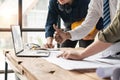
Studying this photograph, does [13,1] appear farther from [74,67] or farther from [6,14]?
[74,67]

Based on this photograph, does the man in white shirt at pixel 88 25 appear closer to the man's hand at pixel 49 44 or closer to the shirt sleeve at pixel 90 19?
the shirt sleeve at pixel 90 19

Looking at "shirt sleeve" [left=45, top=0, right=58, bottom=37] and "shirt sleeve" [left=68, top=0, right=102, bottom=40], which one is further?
"shirt sleeve" [left=45, top=0, right=58, bottom=37]

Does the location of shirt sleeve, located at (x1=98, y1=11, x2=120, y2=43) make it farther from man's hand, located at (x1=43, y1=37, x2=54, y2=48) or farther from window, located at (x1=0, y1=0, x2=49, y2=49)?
window, located at (x1=0, y1=0, x2=49, y2=49)

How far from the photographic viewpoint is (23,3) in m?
3.95

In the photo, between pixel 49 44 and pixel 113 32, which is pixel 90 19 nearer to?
pixel 49 44

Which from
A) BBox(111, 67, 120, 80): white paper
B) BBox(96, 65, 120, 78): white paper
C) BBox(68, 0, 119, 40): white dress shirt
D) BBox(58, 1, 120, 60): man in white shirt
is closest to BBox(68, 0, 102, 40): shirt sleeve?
BBox(68, 0, 119, 40): white dress shirt

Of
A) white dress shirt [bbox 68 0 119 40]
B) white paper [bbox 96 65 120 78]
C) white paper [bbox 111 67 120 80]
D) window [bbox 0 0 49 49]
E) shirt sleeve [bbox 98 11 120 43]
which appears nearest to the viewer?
white paper [bbox 111 67 120 80]

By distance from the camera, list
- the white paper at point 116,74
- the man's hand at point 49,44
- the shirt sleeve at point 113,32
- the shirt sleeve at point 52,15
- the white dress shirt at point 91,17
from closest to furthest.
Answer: the white paper at point 116,74
the shirt sleeve at point 113,32
the white dress shirt at point 91,17
the man's hand at point 49,44
the shirt sleeve at point 52,15

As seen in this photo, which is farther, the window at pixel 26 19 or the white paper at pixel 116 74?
the window at pixel 26 19

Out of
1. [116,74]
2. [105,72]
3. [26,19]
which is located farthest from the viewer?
[26,19]

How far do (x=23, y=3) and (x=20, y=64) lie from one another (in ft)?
8.58

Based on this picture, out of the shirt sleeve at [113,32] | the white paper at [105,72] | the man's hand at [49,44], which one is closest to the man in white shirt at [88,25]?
the man's hand at [49,44]

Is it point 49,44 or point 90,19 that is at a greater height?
point 90,19

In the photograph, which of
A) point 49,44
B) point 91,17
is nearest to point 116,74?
point 91,17
